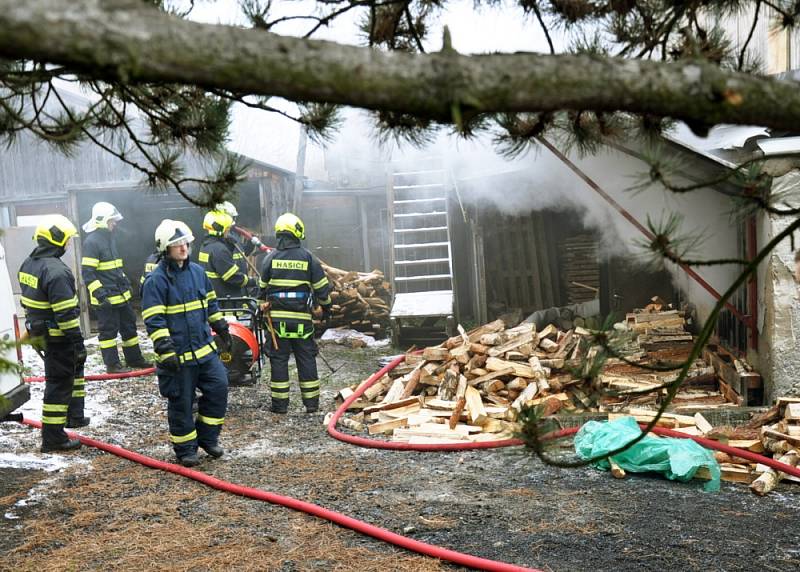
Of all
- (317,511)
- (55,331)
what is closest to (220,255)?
(55,331)

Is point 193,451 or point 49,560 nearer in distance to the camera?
point 49,560

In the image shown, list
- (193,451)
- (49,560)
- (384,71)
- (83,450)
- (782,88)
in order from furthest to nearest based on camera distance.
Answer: (83,450) → (193,451) → (49,560) → (782,88) → (384,71)

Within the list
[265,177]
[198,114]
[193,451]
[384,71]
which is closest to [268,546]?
[193,451]

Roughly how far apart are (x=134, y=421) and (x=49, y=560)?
370cm

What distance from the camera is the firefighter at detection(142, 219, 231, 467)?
634cm

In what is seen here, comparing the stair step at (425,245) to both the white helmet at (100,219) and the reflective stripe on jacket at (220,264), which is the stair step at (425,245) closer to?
the reflective stripe on jacket at (220,264)

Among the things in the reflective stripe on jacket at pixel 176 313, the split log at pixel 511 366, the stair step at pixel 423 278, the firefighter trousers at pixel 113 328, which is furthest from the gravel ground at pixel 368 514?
the stair step at pixel 423 278

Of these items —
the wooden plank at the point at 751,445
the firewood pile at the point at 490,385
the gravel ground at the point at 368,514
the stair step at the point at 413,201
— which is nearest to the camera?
the gravel ground at the point at 368,514

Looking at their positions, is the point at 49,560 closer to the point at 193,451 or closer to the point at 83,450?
the point at 193,451

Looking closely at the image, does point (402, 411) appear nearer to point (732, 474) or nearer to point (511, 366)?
point (511, 366)

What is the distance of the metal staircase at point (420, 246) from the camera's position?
12586 millimetres

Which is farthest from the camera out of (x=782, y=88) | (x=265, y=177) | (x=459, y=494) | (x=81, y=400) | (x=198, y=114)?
(x=265, y=177)

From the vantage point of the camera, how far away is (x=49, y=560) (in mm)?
4707

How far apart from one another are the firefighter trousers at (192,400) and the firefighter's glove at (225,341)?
0.43m
